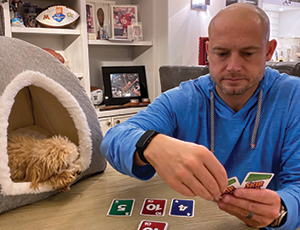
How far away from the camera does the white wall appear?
120 inches

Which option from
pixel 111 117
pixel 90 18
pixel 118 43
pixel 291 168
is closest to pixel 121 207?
pixel 291 168

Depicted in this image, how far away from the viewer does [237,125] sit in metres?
0.96

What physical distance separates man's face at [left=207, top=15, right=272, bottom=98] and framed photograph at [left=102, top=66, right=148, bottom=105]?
217cm

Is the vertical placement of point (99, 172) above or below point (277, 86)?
below

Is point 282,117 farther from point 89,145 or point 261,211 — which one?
point 89,145

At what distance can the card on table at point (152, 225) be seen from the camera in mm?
654

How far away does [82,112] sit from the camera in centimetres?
92

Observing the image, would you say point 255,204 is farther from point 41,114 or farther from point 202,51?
point 202,51

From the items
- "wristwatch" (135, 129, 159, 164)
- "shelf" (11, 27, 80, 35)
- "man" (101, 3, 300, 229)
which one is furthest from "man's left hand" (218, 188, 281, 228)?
"shelf" (11, 27, 80, 35)

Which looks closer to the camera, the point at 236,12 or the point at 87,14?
the point at 236,12

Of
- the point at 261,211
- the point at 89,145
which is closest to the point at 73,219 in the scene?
the point at 89,145

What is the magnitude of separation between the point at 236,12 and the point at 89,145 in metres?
0.70

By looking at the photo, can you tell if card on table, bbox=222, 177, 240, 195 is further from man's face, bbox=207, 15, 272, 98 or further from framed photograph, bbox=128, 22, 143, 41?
framed photograph, bbox=128, 22, 143, 41

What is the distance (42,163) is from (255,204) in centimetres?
60
